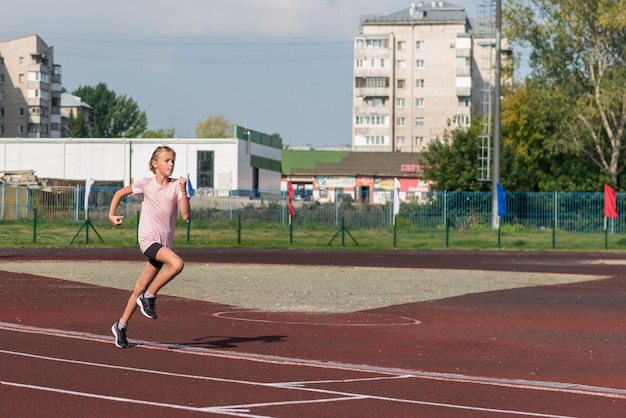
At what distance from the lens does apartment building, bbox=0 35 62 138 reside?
127 metres

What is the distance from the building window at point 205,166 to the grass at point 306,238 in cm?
2491

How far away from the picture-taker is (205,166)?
74938 millimetres

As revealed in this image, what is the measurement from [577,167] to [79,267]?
43065 millimetres

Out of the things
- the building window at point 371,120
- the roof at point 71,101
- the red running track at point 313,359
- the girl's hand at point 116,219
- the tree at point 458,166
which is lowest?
the red running track at point 313,359

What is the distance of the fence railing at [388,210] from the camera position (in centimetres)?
4844

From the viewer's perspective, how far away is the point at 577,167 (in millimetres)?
64812

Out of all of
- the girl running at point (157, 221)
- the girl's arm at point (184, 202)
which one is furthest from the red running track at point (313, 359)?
the girl's arm at point (184, 202)

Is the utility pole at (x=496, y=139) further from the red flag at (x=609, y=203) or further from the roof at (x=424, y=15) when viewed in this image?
the roof at (x=424, y=15)

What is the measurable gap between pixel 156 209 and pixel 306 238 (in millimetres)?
34481

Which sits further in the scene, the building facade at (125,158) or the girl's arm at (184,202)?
the building facade at (125,158)

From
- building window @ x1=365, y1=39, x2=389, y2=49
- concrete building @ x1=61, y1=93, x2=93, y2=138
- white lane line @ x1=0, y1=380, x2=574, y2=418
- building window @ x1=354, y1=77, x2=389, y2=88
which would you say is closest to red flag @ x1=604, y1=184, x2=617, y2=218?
white lane line @ x1=0, y1=380, x2=574, y2=418

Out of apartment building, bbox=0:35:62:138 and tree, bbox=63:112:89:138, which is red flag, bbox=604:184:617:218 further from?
tree, bbox=63:112:89:138

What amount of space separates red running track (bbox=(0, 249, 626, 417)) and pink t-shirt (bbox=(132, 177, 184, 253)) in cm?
113

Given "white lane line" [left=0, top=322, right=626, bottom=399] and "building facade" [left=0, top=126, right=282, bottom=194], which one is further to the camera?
"building facade" [left=0, top=126, right=282, bottom=194]
